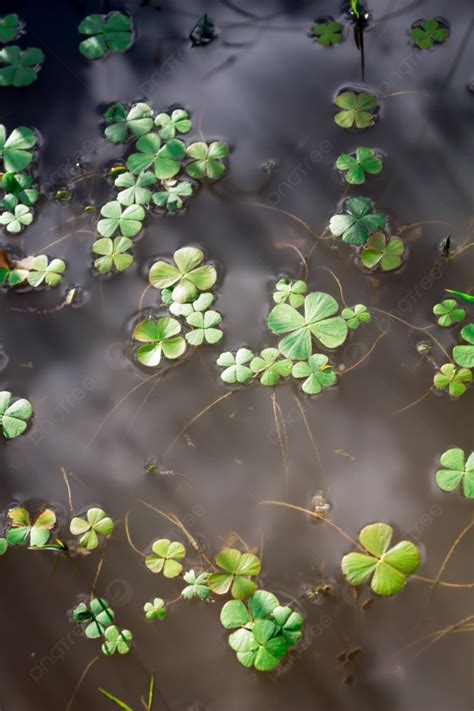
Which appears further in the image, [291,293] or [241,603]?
[291,293]

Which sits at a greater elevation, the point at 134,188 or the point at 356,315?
the point at 134,188

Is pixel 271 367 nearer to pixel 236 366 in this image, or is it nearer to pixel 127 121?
pixel 236 366

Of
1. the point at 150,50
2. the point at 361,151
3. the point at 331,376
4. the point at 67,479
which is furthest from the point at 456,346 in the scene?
the point at 150,50

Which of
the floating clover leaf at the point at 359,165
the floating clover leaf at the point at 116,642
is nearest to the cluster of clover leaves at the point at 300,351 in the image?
the floating clover leaf at the point at 359,165

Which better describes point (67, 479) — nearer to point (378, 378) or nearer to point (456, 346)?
point (378, 378)

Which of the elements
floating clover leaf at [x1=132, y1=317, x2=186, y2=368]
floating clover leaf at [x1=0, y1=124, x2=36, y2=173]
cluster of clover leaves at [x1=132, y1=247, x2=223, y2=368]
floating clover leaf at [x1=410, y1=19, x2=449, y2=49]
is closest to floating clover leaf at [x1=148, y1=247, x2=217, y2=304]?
cluster of clover leaves at [x1=132, y1=247, x2=223, y2=368]

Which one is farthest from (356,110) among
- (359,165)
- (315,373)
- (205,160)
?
(315,373)
